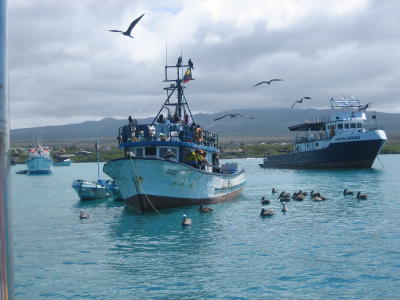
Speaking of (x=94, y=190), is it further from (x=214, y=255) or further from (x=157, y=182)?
(x=214, y=255)

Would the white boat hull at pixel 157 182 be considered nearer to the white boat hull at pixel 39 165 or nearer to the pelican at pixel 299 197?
the pelican at pixel 299 197

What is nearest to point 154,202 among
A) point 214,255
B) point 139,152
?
point 139,152

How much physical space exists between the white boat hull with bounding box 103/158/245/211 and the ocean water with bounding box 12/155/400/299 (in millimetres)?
803

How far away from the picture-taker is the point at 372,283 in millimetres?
14453

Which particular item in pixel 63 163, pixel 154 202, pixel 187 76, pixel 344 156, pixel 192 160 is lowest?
pixel 63 163

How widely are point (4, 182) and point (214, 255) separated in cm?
1578

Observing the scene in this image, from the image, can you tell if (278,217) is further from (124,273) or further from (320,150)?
(320,150)

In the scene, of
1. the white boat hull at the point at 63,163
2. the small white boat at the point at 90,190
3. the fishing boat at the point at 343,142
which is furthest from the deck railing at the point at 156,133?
the white boat hull at the point at 63,163

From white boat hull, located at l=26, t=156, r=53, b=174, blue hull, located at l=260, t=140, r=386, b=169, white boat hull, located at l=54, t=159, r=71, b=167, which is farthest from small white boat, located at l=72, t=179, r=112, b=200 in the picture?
white boat hull, located at l=54, t=159, r=71, b=167

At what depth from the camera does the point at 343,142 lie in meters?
77.6

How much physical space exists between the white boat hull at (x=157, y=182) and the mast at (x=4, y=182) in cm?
2511

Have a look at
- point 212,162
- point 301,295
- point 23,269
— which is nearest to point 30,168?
point 212,162

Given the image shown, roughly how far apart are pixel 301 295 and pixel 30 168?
108254mm

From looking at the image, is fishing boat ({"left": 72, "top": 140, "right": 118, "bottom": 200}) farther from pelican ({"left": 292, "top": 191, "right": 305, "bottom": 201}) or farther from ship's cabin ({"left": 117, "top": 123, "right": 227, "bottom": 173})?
pelican ({"left": 292, "top": 191, "right": 305, "bottom": 201})
